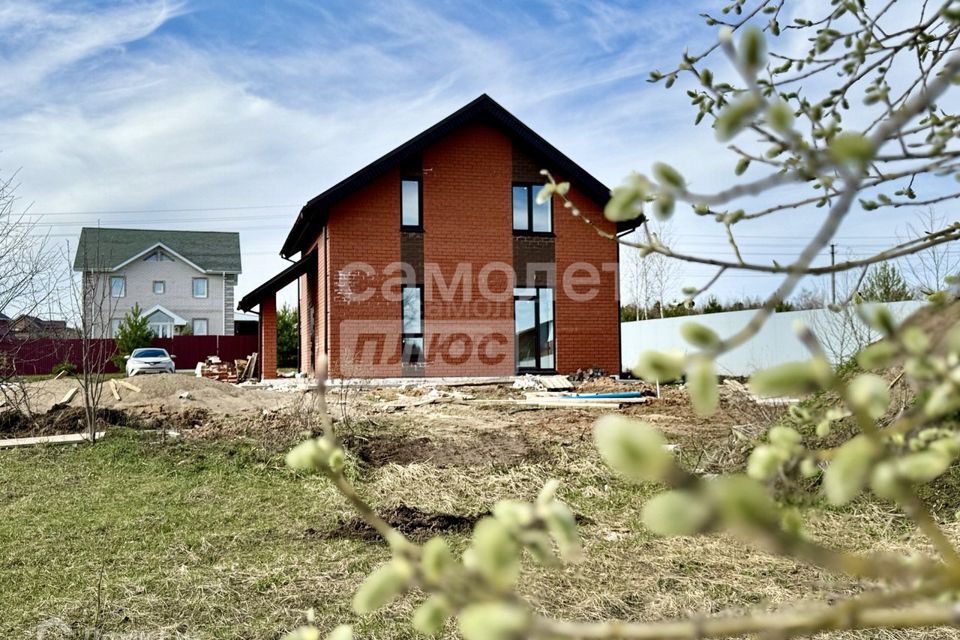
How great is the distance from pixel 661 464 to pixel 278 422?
9.37m

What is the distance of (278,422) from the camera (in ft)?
30.7

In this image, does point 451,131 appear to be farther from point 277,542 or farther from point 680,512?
point 680,512

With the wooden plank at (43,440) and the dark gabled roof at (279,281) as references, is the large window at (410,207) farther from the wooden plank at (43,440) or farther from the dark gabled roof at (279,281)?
the wooden plank at (43,440)

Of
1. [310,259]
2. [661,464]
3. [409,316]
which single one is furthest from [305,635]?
[310,259]

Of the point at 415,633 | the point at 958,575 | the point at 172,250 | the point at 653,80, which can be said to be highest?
the point at 172,250

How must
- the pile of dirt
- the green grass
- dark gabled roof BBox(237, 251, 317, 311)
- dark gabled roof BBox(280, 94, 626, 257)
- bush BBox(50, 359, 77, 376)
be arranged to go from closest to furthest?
the green grass, bush BBox(50, 359, 77, 376), the pile of dirt, dark gabled roof BBox(280, 94, 626, 257), dark gabled roof BBox(237, 251, 317, 311)

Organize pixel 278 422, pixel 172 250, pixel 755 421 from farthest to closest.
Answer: pixel 172 250 → pixel 278 422 → pixel 755 421

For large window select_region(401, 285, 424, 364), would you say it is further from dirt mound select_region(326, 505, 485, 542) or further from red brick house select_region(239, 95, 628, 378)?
dirt mound select_region(326, 505, 485, 542)

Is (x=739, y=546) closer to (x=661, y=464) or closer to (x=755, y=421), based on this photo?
(x=755, y=421)

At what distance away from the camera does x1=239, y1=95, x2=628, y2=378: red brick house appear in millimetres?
17359

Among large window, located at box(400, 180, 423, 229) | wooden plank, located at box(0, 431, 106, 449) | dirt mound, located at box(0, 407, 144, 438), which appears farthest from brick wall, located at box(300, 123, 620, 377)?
wooden plank, located at box(0, 431, 106, 449)

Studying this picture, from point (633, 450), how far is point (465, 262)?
57.3 ft

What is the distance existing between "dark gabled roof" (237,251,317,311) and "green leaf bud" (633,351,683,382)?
19.4 m

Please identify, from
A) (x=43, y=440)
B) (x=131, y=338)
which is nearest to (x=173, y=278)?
(x=131, y=338)
